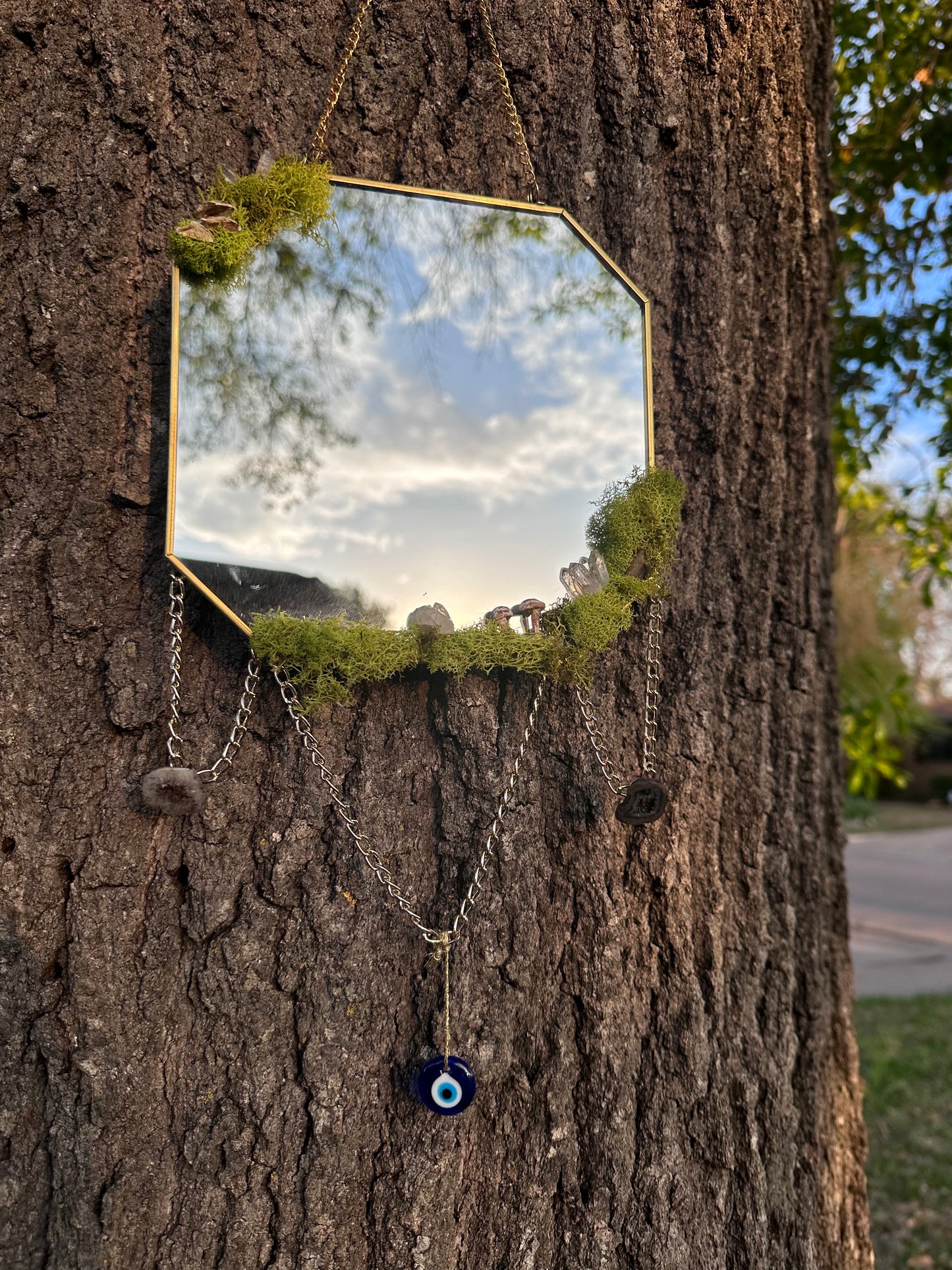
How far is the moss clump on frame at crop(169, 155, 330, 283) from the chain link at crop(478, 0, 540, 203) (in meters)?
0.35

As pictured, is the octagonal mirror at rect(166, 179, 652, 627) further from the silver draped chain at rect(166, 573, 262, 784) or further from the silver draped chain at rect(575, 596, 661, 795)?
the silver draped chain at rect(575, 596, 661, 795)

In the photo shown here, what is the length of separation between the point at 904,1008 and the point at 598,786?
17.5 ft

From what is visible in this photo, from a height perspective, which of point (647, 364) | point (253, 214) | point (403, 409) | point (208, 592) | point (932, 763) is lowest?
point (932, 763)

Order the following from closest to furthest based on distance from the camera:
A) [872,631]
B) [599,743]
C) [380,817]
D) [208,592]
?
1. [208,592]
2. [380,817]
3. [599,743]
4. [872,631]

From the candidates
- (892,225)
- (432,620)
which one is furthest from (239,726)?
(892,225)

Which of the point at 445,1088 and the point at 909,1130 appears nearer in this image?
the point at 445,1088

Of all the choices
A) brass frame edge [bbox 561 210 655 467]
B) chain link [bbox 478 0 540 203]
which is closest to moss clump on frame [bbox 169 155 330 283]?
chain link [bbox 478 0 540 203]

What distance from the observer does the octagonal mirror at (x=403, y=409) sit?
1.38 meters

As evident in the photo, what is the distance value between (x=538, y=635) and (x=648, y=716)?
28 centimetres

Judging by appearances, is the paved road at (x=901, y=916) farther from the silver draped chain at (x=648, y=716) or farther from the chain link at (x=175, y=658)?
the chain link at (x=175, y=658)

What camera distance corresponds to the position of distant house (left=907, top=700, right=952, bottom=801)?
21.5 metres

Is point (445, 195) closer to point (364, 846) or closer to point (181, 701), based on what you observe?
point (181, 701)

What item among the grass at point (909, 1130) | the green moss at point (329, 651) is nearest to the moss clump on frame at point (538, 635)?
the green moss at point (329, 651)

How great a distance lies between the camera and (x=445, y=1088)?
1.34 metres
